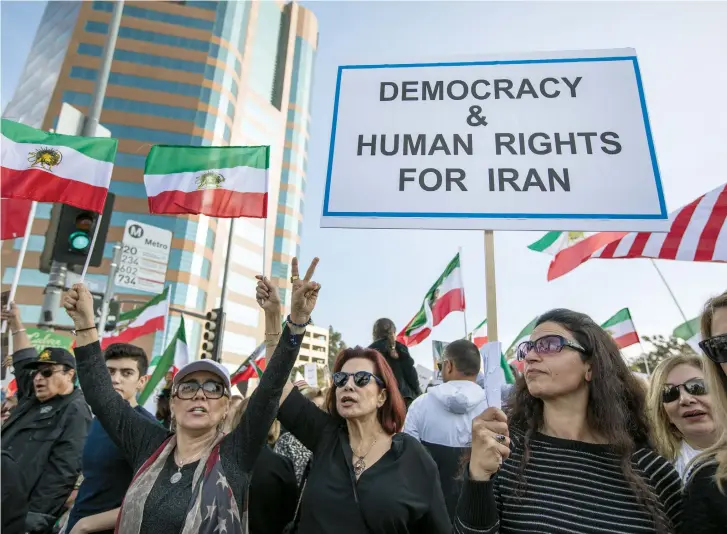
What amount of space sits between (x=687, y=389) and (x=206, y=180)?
14.8 feet

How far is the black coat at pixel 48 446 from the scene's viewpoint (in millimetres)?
3293

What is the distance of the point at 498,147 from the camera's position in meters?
2.70

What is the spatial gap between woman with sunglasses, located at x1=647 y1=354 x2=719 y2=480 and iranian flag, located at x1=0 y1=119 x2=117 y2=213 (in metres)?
5.10

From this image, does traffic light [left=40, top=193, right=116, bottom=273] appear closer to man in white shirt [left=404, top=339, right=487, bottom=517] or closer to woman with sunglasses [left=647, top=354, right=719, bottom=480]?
man in white shirt [left=404, top=339, right=487, bottom=517]

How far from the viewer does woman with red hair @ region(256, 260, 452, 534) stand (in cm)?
235

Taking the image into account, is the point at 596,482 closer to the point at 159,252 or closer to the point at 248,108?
the point at 159,252

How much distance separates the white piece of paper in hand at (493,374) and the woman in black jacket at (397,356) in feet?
9.79

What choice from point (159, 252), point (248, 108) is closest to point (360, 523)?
point (159, 252)

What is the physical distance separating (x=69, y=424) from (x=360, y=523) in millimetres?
2521

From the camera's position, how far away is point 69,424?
11.9 feet

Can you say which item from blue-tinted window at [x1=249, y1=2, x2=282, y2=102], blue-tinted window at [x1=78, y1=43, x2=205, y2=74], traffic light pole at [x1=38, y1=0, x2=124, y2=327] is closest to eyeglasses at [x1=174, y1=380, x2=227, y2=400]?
traffic light pole at [x1=38, y1=0, x2=124, y2=327]

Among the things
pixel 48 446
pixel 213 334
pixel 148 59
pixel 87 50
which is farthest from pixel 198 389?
pixel 87 50

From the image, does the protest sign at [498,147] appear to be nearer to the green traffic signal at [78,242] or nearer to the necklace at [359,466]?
the necklace at [359,466]

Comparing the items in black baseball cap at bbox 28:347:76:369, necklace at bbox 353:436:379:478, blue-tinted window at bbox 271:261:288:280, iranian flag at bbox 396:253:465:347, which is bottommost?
necklace at bbox 353:436:379:478
